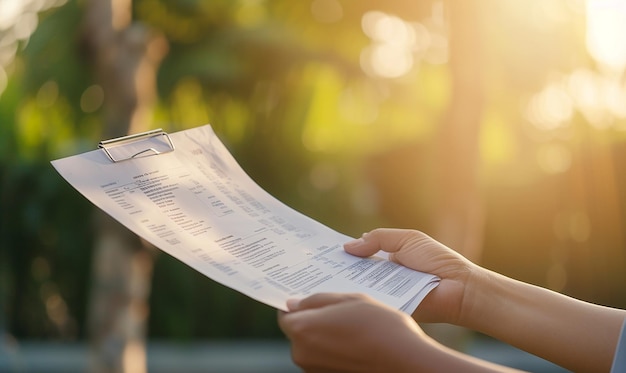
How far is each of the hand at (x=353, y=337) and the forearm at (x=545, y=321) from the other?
384 millimetres

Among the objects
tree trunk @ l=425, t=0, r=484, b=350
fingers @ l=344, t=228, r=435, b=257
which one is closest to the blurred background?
tree trunk @ l=425, t=0, r=484, b=350

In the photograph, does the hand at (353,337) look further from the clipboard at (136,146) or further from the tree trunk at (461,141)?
the tree trunk at (461,141)

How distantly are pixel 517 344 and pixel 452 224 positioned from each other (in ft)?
8.93

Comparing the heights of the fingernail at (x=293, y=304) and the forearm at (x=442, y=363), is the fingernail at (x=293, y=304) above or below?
above

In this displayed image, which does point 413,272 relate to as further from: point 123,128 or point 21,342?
point 21,342

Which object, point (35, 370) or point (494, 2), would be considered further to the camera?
point (35, 370)

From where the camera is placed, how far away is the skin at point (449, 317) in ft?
3.02

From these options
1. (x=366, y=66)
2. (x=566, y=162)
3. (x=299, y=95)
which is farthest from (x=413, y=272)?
(x=566, y=162)

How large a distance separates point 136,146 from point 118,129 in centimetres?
292

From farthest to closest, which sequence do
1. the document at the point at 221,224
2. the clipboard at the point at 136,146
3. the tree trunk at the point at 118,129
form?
the tree trunk at the point at 118,129 < the clipboard at the point at 136,146 < the document at the point at 221,224

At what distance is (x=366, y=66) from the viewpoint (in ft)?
19.7

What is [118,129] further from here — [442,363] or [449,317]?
[442,363]

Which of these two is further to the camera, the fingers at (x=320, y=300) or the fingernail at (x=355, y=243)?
the fingernail at (x=355, y=243)

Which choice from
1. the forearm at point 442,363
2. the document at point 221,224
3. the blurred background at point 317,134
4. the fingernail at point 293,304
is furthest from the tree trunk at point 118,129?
the forearm at point 442,363
